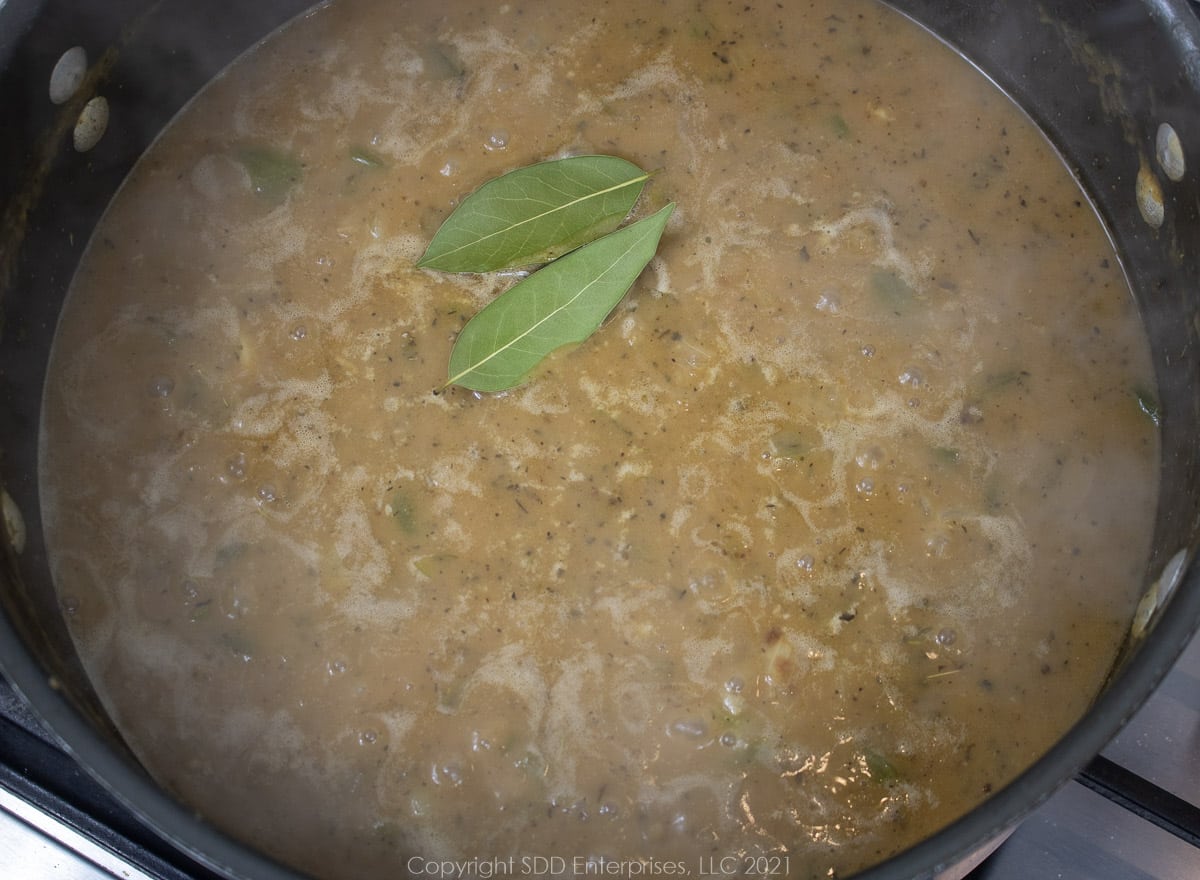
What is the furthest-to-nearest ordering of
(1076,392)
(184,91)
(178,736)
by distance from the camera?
1. (184,91)
2. (1076,392)
3. (178,736)

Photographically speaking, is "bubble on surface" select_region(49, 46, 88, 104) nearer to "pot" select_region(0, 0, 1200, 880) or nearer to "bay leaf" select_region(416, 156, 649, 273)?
"pot" select_region(0, 0, 1200, 880)

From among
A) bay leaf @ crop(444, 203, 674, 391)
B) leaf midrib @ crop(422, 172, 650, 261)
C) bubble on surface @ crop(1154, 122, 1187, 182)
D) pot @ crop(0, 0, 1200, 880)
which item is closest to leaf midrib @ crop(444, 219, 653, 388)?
bay leaf @ crop(444, 203, 674, 391)

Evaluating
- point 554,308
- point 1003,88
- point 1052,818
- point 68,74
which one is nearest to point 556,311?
point 554,308

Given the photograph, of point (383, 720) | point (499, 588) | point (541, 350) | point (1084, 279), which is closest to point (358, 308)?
point (541, 350)

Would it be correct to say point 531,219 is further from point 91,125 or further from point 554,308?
point 91,125

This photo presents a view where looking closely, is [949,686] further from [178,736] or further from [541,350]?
[178,736]

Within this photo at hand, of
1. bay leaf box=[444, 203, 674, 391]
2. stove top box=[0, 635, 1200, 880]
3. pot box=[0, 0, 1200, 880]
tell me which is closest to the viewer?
pot box=[0, 0, 1200, 880]

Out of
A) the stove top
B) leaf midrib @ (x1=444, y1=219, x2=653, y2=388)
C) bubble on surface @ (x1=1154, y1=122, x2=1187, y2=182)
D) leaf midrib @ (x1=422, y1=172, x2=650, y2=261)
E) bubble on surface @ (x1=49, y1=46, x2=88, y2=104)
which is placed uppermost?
bubble on surface @ (x1=49, y1=46, x2=88, y2=104)
